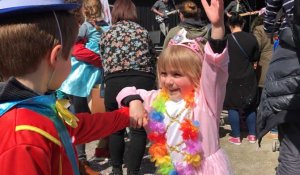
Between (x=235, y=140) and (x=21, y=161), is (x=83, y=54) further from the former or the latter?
(x=21, y=161)

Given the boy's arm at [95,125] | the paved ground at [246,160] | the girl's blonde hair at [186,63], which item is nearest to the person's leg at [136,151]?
the paved ground at [246,160]

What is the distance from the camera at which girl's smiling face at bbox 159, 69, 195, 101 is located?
8.21 ft

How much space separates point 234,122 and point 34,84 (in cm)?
429

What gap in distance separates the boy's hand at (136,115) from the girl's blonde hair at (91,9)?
102 inches

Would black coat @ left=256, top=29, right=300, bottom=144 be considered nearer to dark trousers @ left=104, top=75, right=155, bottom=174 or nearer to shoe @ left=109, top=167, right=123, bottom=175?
dark trousers @ left=104, top=75, right=155, bottom=174

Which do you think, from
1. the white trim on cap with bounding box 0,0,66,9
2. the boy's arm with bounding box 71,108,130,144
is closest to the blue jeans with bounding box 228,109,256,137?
the boy's arm with bounding box 71,108,130,144

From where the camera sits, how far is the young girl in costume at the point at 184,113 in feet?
7.86


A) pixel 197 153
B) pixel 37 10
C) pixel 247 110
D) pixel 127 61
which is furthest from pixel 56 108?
pixel 247 110

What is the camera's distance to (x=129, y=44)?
4043 millimetres

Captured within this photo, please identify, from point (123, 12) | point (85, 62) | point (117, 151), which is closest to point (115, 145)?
point (117, 151)

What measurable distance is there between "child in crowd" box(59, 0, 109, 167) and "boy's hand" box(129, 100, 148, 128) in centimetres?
252

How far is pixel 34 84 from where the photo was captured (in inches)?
56.2

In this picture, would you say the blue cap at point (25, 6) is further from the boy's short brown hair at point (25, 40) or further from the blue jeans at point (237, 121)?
the blue jeans at point (237, 121)

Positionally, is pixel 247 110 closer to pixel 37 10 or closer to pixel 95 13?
pixel 95 13
